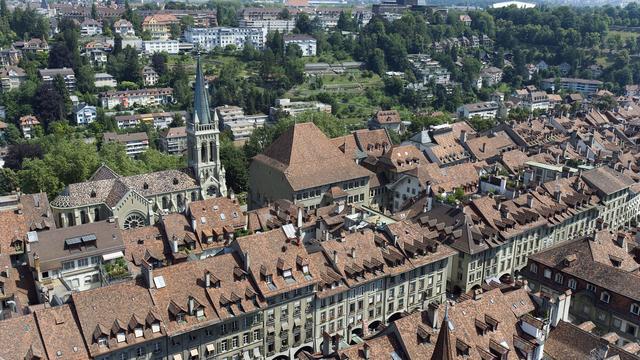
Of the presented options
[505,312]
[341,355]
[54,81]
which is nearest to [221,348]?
[341,355]

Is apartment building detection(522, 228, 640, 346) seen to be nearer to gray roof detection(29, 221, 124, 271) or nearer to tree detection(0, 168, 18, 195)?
gray roof detection(29, 221, 124, 271)

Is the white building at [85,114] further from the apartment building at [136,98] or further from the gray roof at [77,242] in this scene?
the gray roof at [77,242]

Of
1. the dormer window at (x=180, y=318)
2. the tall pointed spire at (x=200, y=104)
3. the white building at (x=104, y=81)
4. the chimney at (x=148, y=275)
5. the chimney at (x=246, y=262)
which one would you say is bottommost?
the white building at (x=104, y=81)

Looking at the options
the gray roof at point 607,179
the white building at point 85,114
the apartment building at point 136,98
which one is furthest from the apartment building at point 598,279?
the apartment building at point 136,98

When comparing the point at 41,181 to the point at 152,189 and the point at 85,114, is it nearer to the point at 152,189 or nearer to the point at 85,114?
the point at 152,189

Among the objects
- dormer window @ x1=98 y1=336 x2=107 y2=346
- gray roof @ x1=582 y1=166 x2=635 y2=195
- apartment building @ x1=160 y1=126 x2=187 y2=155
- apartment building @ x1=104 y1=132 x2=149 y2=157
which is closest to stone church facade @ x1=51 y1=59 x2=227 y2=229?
dormer window @ x1=98 y1=336 x2=107 y2=346

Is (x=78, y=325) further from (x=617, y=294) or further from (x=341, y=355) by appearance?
(x=617, y=294)

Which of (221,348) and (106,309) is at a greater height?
(106,309)
